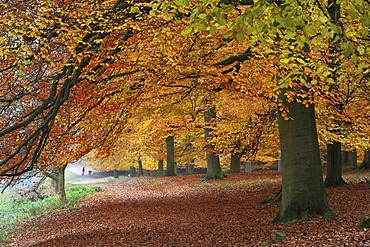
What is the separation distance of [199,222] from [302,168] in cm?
384

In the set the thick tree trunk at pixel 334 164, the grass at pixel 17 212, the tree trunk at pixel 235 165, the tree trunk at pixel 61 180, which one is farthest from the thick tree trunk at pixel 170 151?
the thick tree trunk at pixel 334 164

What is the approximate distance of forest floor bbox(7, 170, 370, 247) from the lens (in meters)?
8.66

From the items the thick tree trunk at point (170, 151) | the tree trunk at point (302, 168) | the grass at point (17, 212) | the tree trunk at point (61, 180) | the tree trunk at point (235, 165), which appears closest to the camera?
the tree trunk at point (302, 168)

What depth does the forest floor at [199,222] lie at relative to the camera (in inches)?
341

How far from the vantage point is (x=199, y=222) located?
12117 mm

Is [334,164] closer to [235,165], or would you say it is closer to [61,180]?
[61,180]

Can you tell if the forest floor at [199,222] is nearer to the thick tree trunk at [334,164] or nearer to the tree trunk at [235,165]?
the thick tree trunk at [334,164]

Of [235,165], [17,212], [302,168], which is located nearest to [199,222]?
[302,168]

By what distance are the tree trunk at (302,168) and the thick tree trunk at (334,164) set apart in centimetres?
627

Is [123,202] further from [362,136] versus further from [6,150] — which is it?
[362,136]

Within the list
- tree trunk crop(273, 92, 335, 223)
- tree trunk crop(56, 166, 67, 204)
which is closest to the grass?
tree trunk crop(56, 166, 67, 204)

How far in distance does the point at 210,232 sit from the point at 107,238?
9.51 feet

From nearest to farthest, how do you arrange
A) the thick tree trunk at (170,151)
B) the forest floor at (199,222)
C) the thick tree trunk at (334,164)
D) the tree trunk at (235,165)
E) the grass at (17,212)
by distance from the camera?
the forest floor at (199,222)
the thick tree trunk at (334,164)
the grass at (17,212)
the tree trunk at (235,165)
the thick tree trunk at (170,151)

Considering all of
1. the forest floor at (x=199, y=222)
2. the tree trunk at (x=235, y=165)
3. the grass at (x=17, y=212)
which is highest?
the tree trunk at (x=235, y=165)
